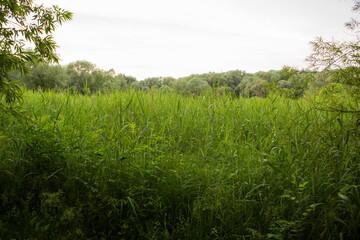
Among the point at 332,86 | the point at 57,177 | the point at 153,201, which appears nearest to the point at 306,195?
the point at 153,201

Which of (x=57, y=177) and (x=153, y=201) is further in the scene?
(x=57, y=177)

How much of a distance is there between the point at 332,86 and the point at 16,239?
15.3ft

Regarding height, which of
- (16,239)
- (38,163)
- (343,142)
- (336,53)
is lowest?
(16,239)

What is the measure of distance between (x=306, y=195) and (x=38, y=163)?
333 centimetres

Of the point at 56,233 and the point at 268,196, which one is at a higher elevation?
the point at 268,196

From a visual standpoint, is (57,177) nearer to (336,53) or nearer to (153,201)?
(153,201)

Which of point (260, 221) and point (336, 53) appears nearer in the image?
point (260, 221)

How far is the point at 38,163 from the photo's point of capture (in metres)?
3.20

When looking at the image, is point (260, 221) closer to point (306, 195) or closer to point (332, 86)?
point (306, 195)

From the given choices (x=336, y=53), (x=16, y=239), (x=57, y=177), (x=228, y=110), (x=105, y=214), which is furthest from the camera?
(x=228, y=110)

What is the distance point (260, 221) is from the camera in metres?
2.58

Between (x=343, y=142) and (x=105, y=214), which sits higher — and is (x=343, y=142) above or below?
above

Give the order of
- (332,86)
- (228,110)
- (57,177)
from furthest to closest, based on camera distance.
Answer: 1. (228,110)
2. (332,86)
3. (57,177)

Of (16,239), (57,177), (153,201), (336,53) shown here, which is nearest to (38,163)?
(57,177)
